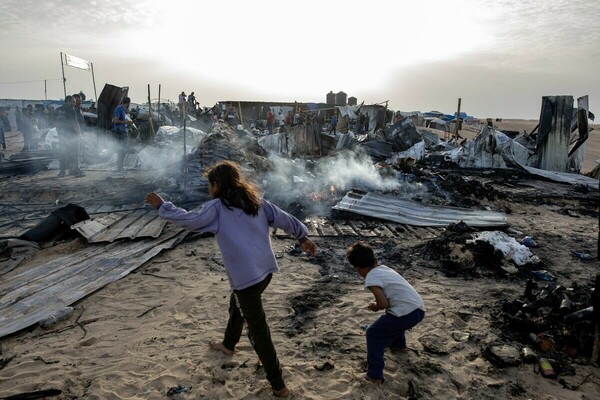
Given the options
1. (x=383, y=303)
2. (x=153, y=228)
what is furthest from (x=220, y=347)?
(x=153, y=228)

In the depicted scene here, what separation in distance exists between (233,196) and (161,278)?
3188 mm

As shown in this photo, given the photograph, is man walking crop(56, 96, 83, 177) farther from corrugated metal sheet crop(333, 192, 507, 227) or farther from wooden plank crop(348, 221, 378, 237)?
wooden plank crop(348, 221, 378, 237)

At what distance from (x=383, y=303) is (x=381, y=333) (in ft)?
0.98

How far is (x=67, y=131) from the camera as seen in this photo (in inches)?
431

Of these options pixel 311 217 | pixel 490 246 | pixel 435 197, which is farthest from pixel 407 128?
pixel 490 246

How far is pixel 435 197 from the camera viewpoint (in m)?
10.4

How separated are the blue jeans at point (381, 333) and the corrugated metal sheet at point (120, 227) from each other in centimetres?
467

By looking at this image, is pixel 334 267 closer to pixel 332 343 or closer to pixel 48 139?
pixel 332 343

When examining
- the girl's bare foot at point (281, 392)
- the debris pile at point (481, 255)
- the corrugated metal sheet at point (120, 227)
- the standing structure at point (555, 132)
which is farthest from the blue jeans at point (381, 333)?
the standing structure at point (555, 132)

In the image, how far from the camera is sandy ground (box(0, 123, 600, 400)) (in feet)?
10.1

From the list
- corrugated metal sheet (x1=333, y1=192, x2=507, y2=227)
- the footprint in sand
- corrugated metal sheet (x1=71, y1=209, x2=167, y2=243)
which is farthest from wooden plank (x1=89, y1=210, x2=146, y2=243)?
corrugated metal sheet (x1=333, y1=192, x2=507, y2=227)

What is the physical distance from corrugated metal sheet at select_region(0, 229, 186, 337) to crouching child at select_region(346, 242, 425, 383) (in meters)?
3.38

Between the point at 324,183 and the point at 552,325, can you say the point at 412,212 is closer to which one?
the point at 324,183

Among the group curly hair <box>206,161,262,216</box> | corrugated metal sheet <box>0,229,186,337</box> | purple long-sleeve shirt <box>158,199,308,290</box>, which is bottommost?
corrugated metal sheet <box>0,229,186,337</box>
